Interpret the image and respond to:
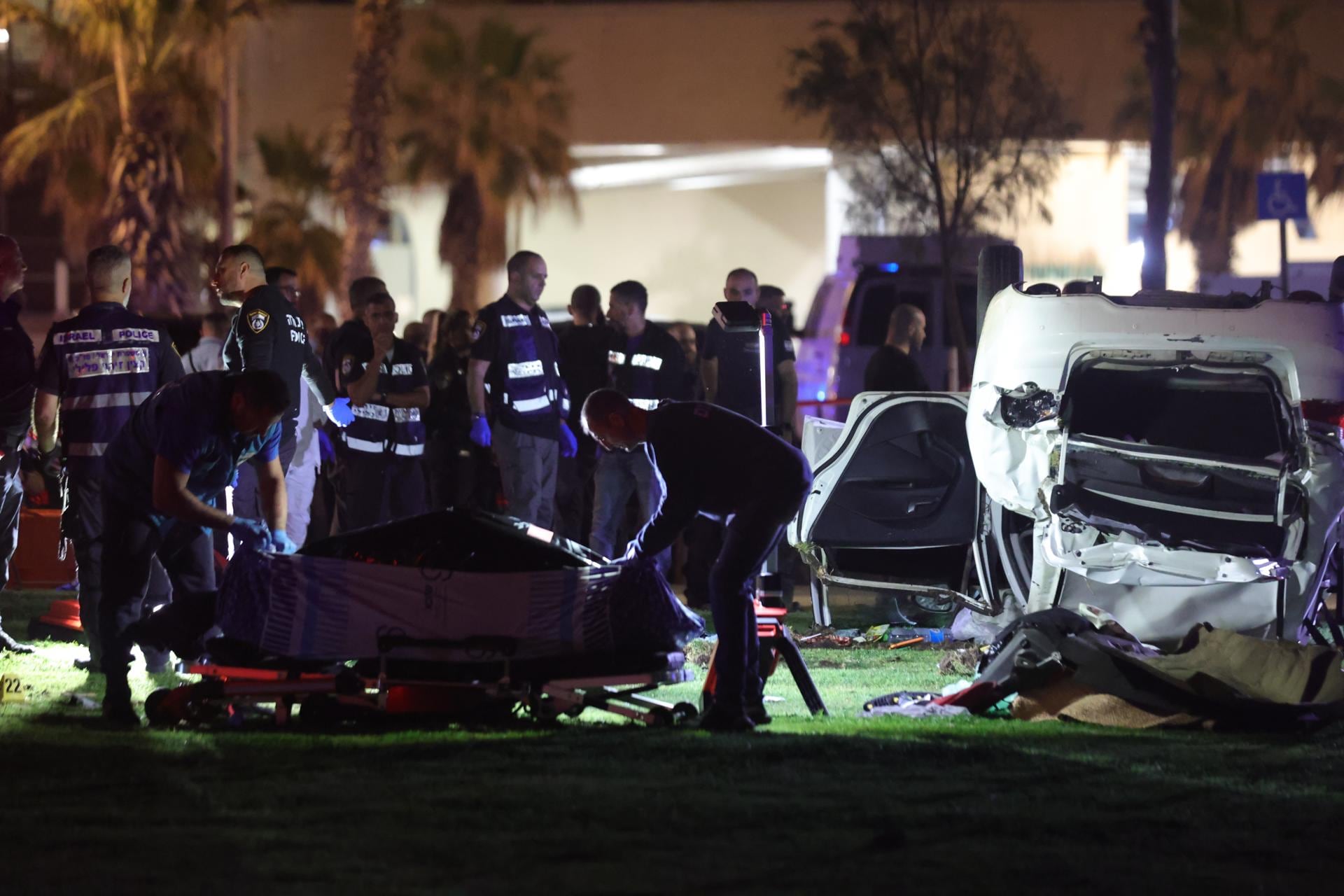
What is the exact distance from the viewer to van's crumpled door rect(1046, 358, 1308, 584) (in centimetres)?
941

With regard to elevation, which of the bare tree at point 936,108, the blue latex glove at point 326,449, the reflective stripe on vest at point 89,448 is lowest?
the blue latex glove at point 326,449

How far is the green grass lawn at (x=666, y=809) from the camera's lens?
5.73 m

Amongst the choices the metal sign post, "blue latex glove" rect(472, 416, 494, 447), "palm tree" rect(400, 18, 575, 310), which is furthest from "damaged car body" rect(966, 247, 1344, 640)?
"palm tree" rect(400, 18, 575, 310)

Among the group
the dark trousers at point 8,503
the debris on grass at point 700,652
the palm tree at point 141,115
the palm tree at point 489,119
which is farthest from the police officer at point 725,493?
the palm tree at point 489,119

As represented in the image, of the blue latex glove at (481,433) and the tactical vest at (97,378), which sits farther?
the blue latex glove at (481,433)

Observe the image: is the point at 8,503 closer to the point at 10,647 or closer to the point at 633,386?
the point at 10,647

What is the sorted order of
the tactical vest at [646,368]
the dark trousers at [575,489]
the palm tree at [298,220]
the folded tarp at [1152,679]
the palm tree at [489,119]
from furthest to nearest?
the palm tree at [298,220] → the palm tree at [489,119] → the dark trousers at [575,489] → the tactical vest at [646,368] → the folded tarp at [1152,679]

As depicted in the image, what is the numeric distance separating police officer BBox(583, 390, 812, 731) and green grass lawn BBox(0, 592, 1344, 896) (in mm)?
322

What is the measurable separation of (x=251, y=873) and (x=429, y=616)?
2466 mm

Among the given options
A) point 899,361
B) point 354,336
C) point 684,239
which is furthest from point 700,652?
point 684,239

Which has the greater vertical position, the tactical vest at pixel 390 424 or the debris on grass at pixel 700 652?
the tactical vest at pixel 390 424

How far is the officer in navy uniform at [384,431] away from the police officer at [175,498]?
12.3 feet

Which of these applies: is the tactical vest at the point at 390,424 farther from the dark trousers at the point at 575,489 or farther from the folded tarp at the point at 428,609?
the folded tarp at the point at 428,609

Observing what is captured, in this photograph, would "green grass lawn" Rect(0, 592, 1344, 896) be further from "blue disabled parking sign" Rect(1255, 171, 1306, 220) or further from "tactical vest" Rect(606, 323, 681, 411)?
"blue disabled parking sign" Rect(1255, 171, 1306, 220)
